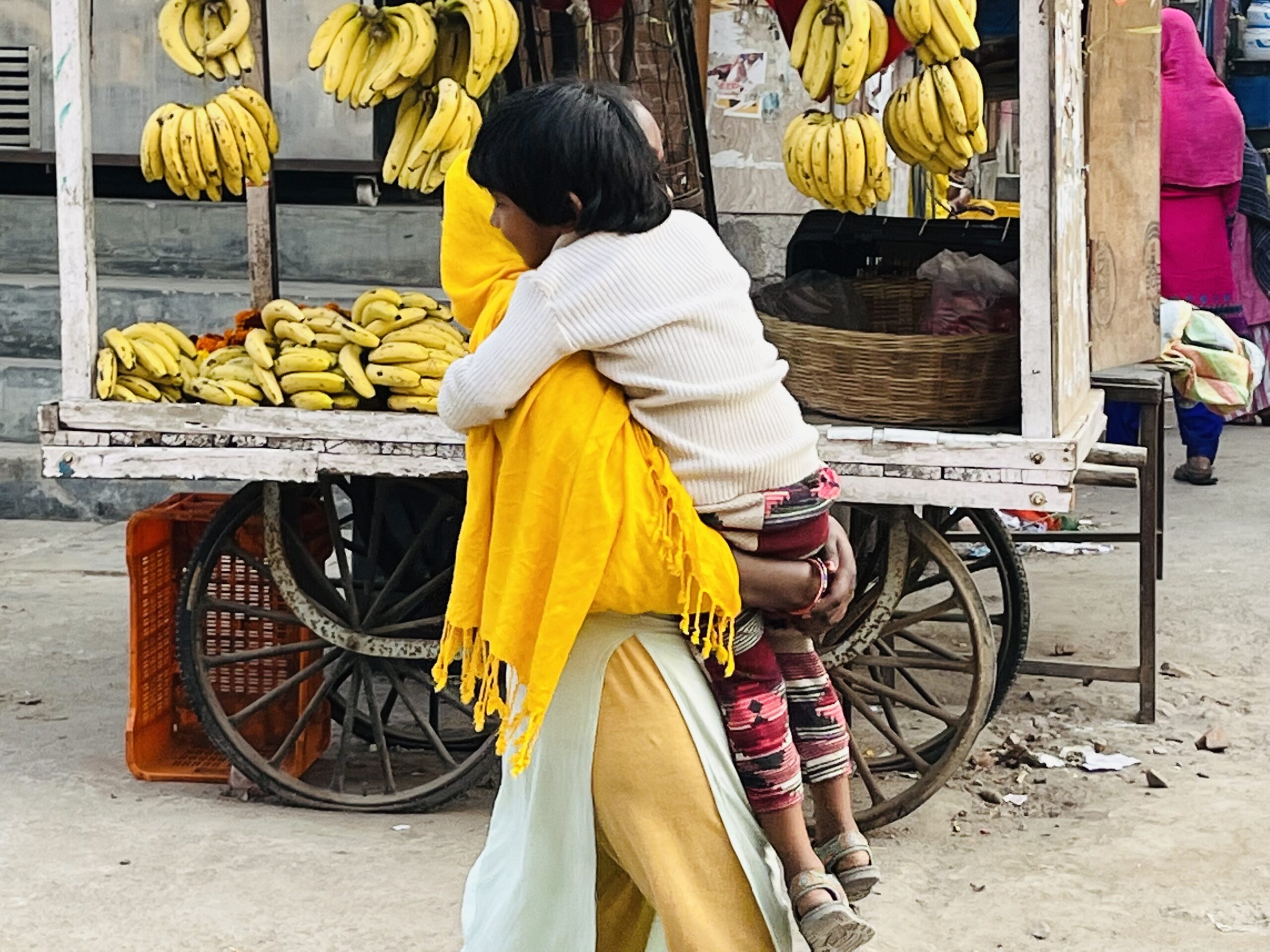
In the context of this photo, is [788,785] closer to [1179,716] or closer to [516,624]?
[516,624]

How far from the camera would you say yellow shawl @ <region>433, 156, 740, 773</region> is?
225 centimetres

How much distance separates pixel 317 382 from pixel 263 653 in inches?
29.0

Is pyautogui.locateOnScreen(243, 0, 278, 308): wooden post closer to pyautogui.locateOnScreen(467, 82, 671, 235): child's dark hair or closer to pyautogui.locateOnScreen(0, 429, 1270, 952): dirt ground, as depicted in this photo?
pyautogui.locateOnScreen(0, 429, 1270, 952): dirt ground

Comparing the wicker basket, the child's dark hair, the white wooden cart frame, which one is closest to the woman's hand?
the child's dark hair

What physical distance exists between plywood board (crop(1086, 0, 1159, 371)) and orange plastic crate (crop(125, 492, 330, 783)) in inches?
93.8

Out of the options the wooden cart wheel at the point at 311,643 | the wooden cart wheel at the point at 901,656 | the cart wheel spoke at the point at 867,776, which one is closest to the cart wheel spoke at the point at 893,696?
the wooden cart wheel at the point at 901,656

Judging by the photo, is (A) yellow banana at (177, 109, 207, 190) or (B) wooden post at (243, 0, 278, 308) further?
(B) wooden post at (243, 0, 278, 308)

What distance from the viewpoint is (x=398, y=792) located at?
4.30m

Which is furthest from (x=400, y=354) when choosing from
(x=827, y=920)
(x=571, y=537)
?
(x=827, y=920)

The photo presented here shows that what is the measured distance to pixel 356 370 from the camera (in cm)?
409

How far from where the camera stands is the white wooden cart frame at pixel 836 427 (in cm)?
377

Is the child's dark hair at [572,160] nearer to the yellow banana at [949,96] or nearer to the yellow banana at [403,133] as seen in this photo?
the yellow banana at [949,96]

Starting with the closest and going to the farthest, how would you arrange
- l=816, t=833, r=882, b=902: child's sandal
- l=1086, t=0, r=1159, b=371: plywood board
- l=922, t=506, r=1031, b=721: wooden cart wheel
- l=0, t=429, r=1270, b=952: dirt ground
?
l=816, t=833, r=882, b=902: child's sandal
l=0, t=429, r=1270, b=952: dirt ground
l=922, t=506, r=1031, b=721: wooden cart wheel
l=1086, t=0, r=1159, b=371: plywood board

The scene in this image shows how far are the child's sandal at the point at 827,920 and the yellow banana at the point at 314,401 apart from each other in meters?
2.00
